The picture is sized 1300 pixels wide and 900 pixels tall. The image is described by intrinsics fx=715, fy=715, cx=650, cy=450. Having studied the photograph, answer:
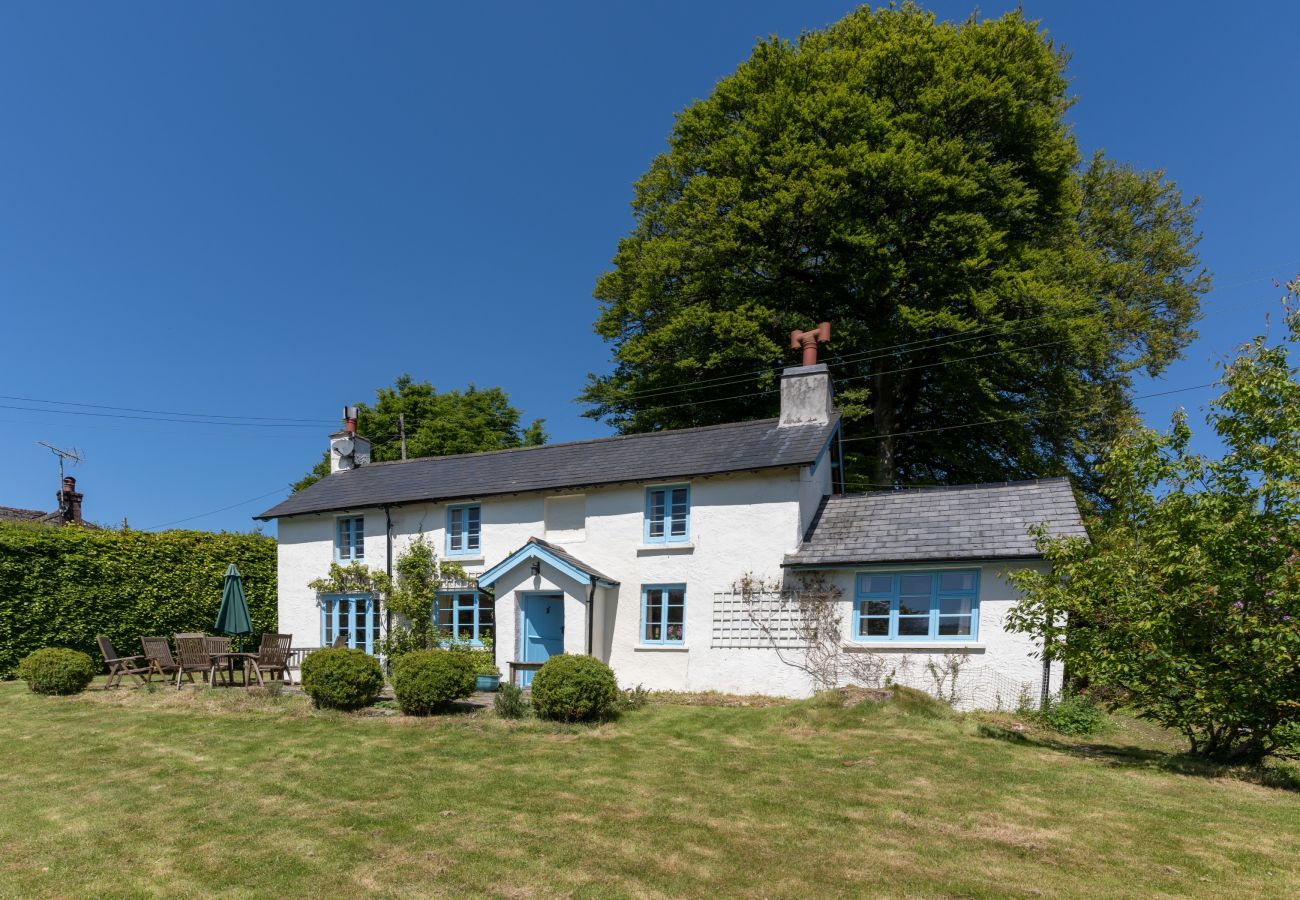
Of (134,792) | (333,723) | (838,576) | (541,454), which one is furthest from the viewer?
(541,454)

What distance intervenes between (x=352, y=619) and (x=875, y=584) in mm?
14815

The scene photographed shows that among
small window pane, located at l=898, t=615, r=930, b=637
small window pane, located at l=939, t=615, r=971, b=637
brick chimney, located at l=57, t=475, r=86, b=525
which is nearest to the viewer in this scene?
small window pane, located at l=939, t=615, r=971, b=637

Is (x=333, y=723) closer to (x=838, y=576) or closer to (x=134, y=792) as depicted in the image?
(x=134, y=792)

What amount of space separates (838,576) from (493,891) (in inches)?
439

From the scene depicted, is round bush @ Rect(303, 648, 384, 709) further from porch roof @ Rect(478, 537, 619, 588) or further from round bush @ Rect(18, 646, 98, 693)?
round bush @ Rect(18, 646, 98, 693)

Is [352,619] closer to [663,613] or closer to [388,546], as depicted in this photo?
[388,546]

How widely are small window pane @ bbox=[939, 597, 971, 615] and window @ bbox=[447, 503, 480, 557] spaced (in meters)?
11.8

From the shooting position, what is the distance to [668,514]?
17.4 metres

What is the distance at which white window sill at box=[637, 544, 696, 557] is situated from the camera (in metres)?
16.9

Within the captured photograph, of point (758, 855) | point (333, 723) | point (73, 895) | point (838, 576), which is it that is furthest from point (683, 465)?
point (73, 895)

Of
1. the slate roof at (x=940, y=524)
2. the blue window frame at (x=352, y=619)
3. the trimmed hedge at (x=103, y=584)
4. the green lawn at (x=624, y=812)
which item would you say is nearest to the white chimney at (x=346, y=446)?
the trimmed hedge at (x=103, y=584)

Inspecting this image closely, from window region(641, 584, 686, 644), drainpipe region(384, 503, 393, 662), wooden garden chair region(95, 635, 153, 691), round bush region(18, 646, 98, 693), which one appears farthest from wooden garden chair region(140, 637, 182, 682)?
window region(641, 584, 686, 644)

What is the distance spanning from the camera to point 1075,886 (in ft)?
18.2

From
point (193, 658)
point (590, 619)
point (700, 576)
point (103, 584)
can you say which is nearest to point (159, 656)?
point (193, 658)
